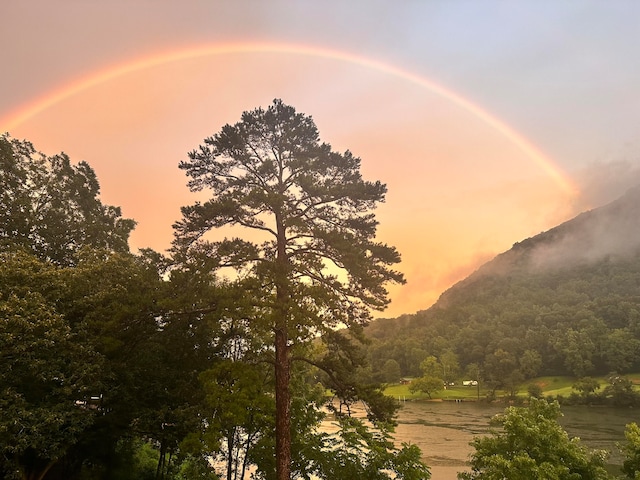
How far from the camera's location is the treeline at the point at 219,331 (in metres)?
13.5

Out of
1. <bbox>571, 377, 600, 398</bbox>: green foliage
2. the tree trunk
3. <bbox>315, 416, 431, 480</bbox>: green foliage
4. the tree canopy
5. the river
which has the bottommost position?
the river

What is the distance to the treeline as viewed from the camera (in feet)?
44.4

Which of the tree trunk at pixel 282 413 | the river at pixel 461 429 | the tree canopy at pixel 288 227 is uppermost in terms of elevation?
the tree canopy at pixel 288 227

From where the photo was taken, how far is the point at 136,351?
16.9m

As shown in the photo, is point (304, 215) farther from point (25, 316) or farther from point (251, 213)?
point (25, 316)

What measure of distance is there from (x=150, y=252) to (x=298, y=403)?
12595 mm

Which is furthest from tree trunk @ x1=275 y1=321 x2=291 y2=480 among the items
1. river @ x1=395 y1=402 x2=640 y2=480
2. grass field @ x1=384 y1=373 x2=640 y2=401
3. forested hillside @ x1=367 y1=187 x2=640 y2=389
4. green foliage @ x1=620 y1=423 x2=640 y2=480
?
forested hillside @ x1=367 y1=187 x2=640 y2=389

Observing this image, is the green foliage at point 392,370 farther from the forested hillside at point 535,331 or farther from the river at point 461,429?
the river at point 461,429

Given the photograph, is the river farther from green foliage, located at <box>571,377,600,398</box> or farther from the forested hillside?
the forested hillside

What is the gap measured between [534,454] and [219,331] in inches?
452

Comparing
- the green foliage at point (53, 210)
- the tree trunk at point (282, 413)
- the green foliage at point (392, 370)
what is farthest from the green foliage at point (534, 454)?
the green foliage at point (392, 370)

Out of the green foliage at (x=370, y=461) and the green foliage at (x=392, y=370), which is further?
the green foliage at (x=392, y=370)

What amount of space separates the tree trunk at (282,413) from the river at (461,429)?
12.4 meters

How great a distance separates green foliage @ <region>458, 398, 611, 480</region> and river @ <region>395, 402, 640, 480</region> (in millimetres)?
10858
